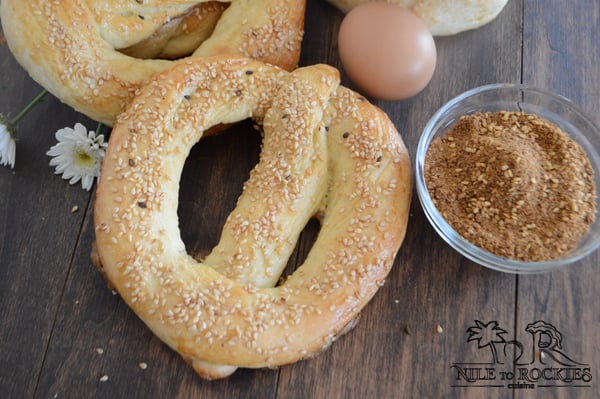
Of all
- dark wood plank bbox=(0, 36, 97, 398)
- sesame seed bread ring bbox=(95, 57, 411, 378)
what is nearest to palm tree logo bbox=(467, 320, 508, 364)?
sesame seed bread ring bbox=(95, 57, 411, 378)

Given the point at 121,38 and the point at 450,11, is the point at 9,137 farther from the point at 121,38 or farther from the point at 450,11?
the point at 450,11

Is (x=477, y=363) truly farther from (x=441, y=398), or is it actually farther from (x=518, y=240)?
(x=518, y=240)

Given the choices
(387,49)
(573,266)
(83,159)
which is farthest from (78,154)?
(573,266)

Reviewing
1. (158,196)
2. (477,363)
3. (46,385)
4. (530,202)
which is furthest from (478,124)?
(46,385)

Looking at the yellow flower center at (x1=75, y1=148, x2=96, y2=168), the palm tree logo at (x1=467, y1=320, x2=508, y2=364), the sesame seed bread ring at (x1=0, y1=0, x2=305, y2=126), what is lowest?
the palm tree logo at (x1=467, y1=320, x2=508, y2=364)

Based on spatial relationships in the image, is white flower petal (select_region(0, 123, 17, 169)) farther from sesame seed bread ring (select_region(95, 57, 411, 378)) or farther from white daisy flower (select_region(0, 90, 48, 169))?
sesame seed bread ring (select_region(95, 57, 411, 378))

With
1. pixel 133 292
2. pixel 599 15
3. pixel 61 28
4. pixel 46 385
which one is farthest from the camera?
pixel 599 15

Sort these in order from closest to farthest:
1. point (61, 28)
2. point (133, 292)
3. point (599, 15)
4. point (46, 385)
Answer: point (133, 292) → point (46, 385) → point (61, 28) → point (599, 15)
